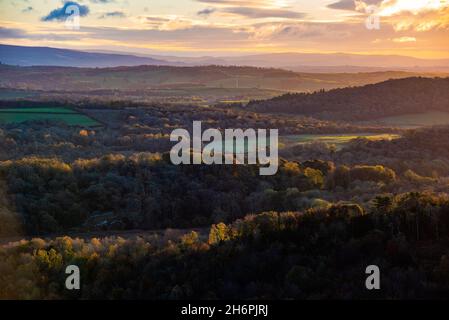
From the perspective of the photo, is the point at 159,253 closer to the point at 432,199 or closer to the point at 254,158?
the point at 432,199

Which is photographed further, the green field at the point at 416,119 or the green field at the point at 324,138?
the green field at the point at 416,119

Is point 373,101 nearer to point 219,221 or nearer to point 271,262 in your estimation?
point 219,221

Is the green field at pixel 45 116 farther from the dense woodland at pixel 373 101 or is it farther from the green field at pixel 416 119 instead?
the green field at pixel 416 119

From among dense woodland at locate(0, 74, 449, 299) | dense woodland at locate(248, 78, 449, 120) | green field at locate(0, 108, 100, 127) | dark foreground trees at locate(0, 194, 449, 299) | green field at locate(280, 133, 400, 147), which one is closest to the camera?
dark foreground trees at locate(0, 194, 449, 299)

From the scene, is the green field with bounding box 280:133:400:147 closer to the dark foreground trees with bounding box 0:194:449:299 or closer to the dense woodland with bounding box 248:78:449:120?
the dense woodland with bounding box 248:78:449:120

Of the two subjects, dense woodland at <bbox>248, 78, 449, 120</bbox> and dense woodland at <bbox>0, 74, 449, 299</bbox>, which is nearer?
dense woodland at <bbox>0, 74, 449, 299</bbox>

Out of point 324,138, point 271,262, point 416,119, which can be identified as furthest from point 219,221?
point 416,119

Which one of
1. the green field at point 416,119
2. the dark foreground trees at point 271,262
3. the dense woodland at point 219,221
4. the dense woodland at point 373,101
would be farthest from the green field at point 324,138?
the dark foreground trees at point 271,262

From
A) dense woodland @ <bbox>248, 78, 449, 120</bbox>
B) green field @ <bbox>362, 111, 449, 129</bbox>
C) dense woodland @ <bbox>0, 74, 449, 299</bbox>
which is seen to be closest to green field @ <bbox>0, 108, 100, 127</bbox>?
dense woodland @ <bbox>0, 74, 449, 299</bbox>
